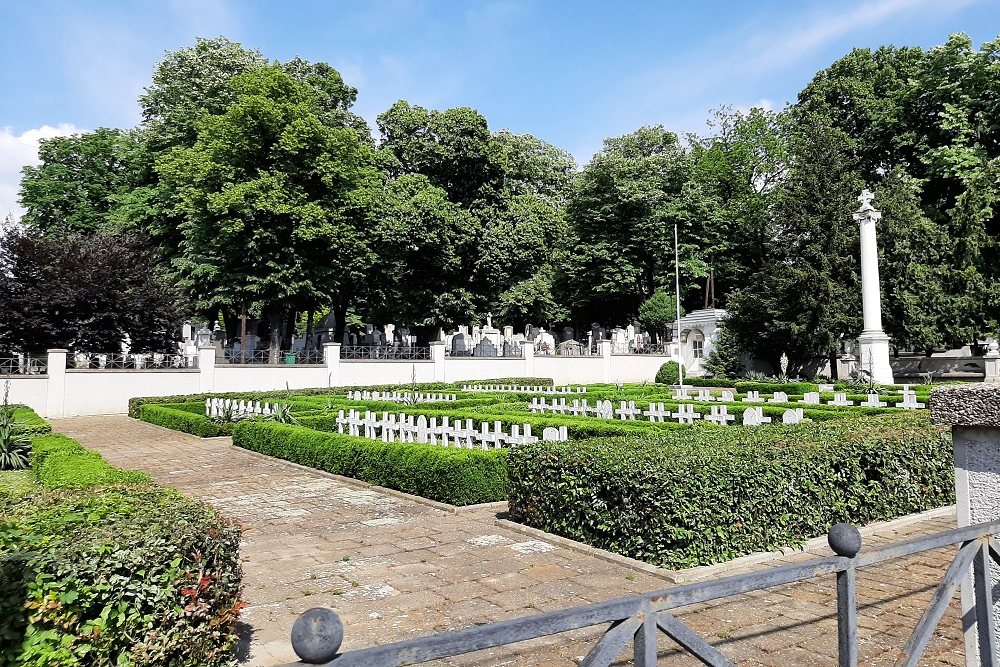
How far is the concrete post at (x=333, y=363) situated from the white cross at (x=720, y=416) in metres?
21.0

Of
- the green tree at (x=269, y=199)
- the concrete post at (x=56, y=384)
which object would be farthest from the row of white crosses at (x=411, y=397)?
the concrete post at (x=56, y=384)

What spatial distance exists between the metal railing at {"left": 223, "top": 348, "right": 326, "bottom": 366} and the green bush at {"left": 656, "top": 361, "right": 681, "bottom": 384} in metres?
19.3

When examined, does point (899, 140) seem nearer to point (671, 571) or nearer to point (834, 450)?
point (834, 450)

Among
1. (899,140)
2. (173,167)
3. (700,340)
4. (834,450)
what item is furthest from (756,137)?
(834,450)

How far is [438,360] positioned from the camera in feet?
114

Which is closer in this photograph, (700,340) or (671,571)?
(671,571)

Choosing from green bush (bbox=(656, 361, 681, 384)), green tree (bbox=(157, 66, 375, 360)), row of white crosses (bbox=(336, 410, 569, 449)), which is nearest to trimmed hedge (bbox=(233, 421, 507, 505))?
row of white crosses (bbox=(336, 410, 569, 449))

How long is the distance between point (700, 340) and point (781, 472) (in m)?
39.8

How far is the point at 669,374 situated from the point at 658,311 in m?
5.50

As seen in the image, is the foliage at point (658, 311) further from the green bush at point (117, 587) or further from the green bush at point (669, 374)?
the green bush at point (117, 587)

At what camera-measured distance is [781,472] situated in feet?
21.8

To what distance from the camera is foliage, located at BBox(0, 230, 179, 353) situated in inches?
1074

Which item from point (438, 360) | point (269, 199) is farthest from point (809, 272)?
point (269, 199)

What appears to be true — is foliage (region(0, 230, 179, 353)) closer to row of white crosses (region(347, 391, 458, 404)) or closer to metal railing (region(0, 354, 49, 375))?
metal railing (region(0, 354, 49, 375))
